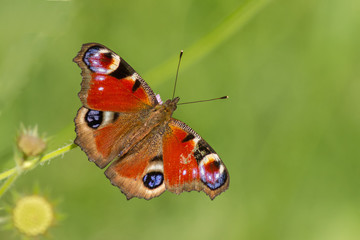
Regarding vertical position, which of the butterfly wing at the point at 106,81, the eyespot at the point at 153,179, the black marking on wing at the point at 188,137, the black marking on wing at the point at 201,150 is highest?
the butterfly wing at the point at 106,81

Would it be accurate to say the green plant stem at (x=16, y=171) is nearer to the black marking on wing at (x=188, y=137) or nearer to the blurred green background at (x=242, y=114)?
the black marking on wing at (x=188, y=137)

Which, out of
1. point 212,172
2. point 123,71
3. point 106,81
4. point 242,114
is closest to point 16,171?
point 106,81

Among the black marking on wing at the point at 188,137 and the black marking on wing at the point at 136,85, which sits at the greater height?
the black marking on wing at the point at 136,85

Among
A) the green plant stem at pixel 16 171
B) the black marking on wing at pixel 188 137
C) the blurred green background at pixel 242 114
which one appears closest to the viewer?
the green plant stem at pixel 16 171

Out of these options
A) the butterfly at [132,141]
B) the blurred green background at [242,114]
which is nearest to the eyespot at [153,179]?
the butterfly at [132,141]

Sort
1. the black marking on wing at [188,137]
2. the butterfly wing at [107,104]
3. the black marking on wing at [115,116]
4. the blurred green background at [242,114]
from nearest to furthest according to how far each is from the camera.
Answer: the butterfly wing at [107,104]
the black marking on wing at [188,137]
the black marking on wing at [115,116]
the blurred green background at [242,114]

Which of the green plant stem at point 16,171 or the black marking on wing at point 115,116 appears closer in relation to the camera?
the green plant stem at point 16,171

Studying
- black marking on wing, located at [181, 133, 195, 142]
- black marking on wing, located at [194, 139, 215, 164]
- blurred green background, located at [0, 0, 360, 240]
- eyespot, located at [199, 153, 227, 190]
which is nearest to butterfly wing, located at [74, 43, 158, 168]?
black marking on wing, located at [181, 133, 195, 142]
